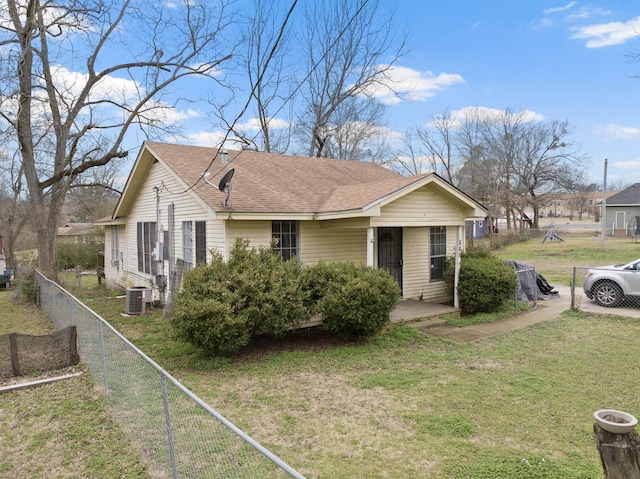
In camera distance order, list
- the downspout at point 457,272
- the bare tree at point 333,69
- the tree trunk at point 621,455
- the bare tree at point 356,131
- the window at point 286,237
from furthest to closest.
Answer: the bare tree at point 356,131
the bare tree at point 333,69
the downspout at point 457,272
the window at point 286,237
the tree trunk at point 621,455

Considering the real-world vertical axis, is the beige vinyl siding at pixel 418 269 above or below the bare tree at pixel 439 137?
below

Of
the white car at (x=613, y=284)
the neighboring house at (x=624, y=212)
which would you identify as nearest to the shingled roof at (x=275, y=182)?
the white car at (x=613, y=284)

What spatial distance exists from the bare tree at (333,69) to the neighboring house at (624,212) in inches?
1005

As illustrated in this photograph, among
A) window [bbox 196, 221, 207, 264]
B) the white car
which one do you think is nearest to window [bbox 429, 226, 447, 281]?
the white car

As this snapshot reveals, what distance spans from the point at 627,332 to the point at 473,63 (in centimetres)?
725

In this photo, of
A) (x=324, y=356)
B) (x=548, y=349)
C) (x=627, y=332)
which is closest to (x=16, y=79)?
(x=324, y=356)

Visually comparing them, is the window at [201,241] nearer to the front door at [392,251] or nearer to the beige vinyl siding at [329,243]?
the beige vinyl siding at [329,243]

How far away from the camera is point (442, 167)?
4122 cm

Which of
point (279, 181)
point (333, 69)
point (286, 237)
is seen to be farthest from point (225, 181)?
point (333, 69)

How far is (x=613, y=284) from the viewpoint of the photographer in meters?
11.3

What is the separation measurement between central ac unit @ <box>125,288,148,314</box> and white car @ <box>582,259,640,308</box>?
12427 millimetres

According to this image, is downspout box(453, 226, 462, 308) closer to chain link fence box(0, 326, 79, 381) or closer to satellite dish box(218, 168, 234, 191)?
satellite dish box(218, 168, 234, 191)

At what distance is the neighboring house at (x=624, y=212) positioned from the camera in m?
36.5

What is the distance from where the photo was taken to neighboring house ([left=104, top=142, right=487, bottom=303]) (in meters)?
9.10
